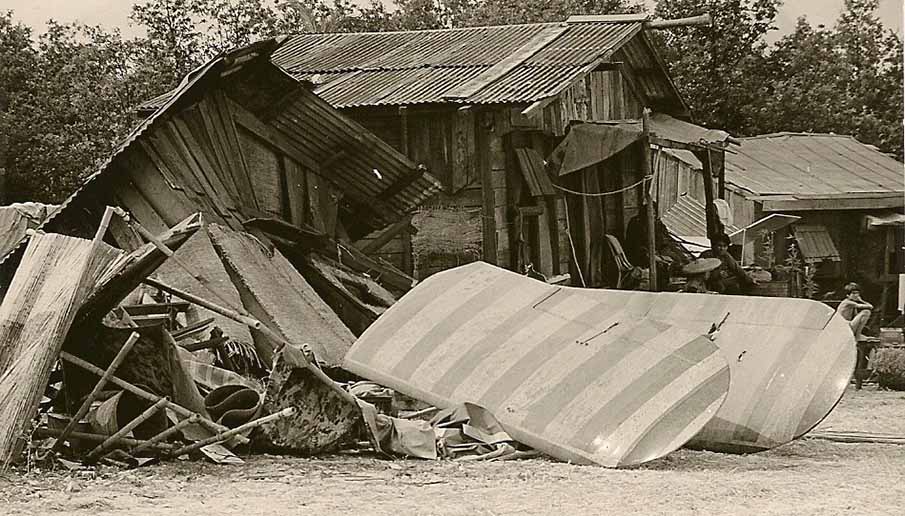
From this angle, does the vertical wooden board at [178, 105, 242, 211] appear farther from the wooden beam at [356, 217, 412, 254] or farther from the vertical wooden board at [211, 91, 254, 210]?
the wooden beam at [356, 217, 412, 254]

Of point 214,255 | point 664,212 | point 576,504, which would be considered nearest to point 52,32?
point 664,212

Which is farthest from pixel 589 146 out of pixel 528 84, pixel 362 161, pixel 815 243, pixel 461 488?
pixel 461 488

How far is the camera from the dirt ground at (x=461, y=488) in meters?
7.08

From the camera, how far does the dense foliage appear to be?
72.2ft

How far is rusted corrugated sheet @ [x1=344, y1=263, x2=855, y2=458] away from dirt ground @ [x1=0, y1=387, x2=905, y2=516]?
495mm

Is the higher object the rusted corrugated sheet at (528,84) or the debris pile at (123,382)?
the rusted corrugated sheet at (528,84)

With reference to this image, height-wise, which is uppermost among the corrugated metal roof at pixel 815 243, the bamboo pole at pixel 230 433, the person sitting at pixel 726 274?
the bamboo pole at pixel 230 433

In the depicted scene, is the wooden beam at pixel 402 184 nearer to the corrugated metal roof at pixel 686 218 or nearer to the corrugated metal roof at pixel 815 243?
the corrugated metal roof at pixel 686 218

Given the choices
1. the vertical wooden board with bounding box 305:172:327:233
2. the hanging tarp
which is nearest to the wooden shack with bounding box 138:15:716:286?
the hanging tarp

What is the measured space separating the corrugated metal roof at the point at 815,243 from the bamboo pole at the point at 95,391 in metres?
18.1

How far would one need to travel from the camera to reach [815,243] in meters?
24.7

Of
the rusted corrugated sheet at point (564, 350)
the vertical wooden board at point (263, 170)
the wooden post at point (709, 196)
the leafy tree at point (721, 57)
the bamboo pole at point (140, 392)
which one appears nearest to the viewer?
the bamboo pole at point (140, 392)

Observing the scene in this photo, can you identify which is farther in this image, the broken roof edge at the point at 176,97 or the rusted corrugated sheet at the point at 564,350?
the broken roof edge at the point at 176,97

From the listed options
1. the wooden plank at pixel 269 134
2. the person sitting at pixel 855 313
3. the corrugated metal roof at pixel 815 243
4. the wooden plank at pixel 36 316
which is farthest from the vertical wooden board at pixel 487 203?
the corrugated metal roof at pixel 815 243
